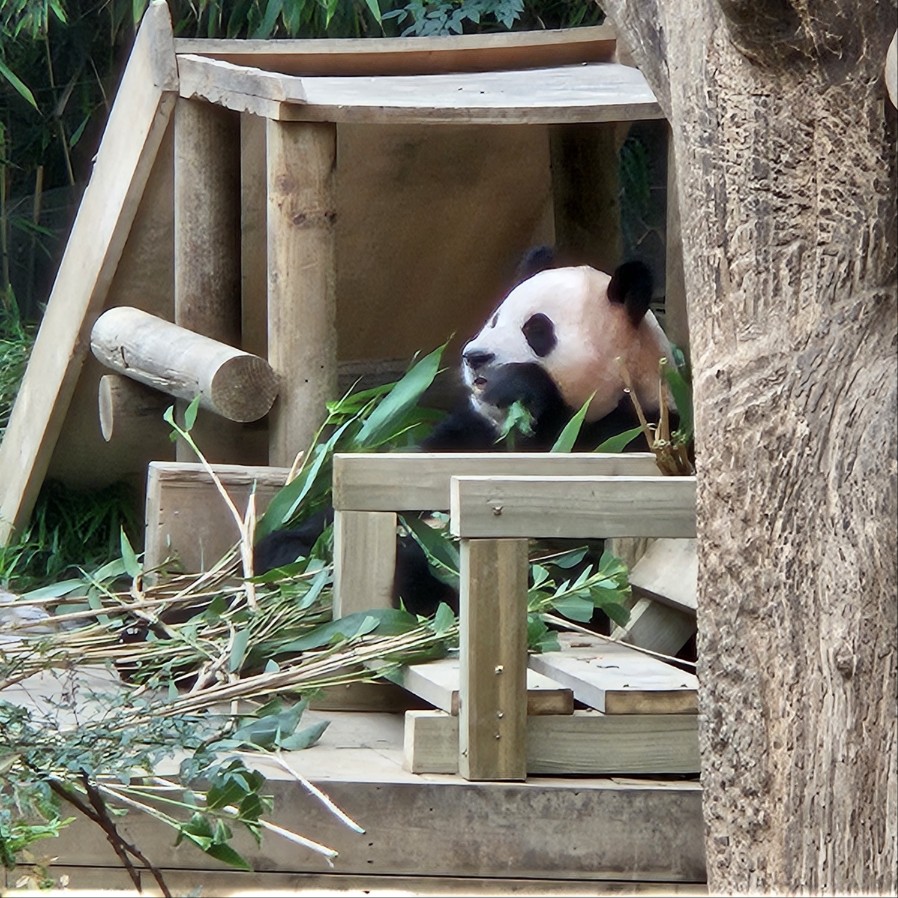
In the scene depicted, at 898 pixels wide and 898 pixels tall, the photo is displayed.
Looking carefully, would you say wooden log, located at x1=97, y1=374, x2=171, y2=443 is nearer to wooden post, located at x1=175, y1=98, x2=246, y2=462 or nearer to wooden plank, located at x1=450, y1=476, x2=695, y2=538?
wooden post, located at x1=175, y1=98, x2=246, y2=462

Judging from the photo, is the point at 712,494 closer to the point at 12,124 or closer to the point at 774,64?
the point at 774,64

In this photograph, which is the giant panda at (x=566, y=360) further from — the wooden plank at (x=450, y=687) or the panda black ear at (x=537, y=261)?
the wooden plank at (x=450, y=687)

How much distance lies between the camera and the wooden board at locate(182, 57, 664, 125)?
3402 millimetres

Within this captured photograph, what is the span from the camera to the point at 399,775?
2.42 meters

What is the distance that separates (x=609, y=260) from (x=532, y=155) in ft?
1.24

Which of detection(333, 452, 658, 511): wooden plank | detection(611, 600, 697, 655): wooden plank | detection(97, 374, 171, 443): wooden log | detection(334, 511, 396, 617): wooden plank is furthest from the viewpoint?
detection(97, 374, 171, 443): wooden log

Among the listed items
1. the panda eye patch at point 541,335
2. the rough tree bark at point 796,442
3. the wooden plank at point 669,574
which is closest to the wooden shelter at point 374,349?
the wooden plank at point 669,574

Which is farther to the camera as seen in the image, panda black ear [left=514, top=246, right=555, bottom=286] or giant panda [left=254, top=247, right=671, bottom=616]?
panda black ear [left=514, top=246, right=555, bottom=286]

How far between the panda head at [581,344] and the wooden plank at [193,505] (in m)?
0.51

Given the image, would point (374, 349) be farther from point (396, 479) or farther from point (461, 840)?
point (461, 840)

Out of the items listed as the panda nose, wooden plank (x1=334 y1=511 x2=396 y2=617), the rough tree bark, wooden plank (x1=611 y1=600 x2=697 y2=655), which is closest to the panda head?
the panda nose

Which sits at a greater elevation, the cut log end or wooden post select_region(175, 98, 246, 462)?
wooden post select_region(175, 98, 246, 462)

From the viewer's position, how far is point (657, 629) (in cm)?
300

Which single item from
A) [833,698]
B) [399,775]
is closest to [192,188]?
[399,775]
